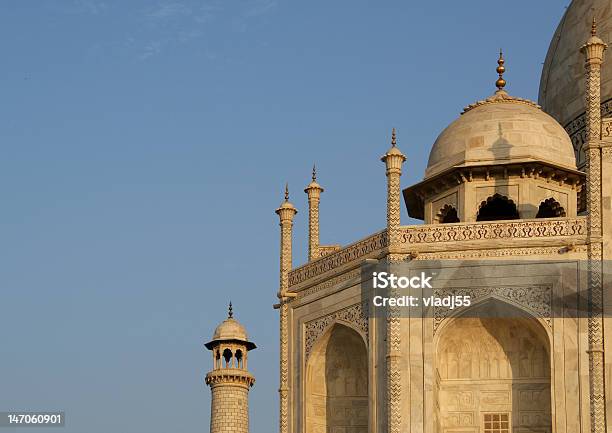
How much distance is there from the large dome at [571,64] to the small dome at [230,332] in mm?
8651

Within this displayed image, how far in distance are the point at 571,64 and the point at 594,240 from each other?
8.68 m

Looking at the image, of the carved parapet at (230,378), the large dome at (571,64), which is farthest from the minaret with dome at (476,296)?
the carved parapet at (230,378)

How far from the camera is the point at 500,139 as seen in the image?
94.3ft

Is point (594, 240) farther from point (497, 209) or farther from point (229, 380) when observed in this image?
point (229, 380)

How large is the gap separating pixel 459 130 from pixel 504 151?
110 cm

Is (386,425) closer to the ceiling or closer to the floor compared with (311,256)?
closer to the floor

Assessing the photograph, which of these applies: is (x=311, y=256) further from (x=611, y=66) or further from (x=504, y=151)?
(x=611, y=66)

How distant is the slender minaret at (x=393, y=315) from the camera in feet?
85.0

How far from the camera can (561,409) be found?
2531 centimetres

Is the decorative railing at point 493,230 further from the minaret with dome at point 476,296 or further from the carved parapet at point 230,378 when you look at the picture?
the carved parapet at point 230,378

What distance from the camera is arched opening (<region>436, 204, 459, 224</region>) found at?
1139 inches

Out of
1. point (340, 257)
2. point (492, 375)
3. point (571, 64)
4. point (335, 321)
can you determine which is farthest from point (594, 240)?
point (571, 64)

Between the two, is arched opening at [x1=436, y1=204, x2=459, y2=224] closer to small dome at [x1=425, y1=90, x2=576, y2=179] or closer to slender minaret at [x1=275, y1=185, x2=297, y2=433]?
small dome at [x1=425, y1=90, x2=576, y2=179]

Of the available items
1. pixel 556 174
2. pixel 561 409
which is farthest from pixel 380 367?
pixel 556 174
